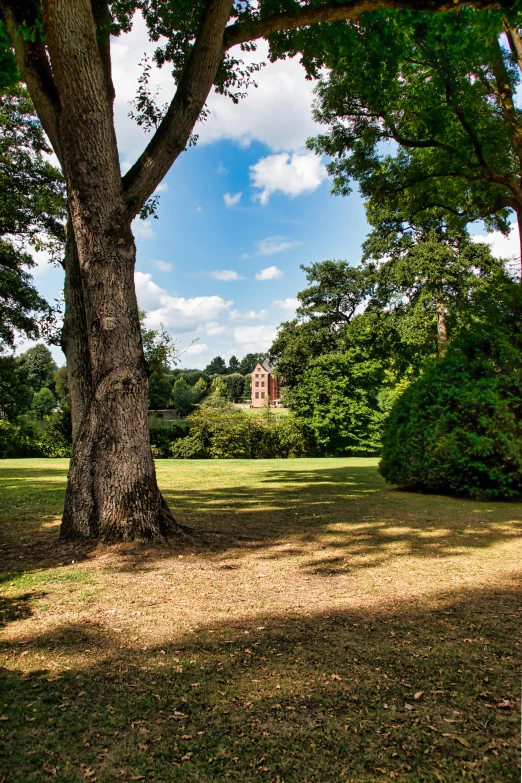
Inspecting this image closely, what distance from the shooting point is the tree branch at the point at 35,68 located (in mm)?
5680

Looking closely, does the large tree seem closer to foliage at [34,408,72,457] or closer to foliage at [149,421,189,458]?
foliage at [149,421,189,458]

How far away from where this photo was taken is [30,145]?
17.0 metres

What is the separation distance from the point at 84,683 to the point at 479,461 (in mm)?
8247

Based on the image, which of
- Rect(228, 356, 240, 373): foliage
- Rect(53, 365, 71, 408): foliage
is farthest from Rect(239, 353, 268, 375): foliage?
Rect(53, 365, 71, 408): foliage

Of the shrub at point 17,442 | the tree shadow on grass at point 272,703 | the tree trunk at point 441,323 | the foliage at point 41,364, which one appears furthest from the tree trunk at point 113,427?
the foliage at point 41,364

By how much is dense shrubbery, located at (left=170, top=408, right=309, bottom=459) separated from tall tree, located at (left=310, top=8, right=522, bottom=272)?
1433 cm

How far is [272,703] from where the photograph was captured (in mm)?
2479

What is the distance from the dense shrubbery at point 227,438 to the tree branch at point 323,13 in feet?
67.0

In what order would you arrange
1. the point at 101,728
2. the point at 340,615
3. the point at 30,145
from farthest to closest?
the point at 30,145
the point at 340,615
the point at 101,728

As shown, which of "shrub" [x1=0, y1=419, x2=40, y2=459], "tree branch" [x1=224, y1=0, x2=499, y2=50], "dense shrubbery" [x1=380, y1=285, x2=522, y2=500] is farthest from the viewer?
"shrub" [x1=0, y1=419, x2=40, y2=459]

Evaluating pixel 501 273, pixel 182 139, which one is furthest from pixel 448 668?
pixel 501 273

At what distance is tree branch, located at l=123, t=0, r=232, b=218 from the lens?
5801 millimetres

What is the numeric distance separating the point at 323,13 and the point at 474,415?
6854 millimetres

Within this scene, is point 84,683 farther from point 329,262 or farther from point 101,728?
point 329,262
